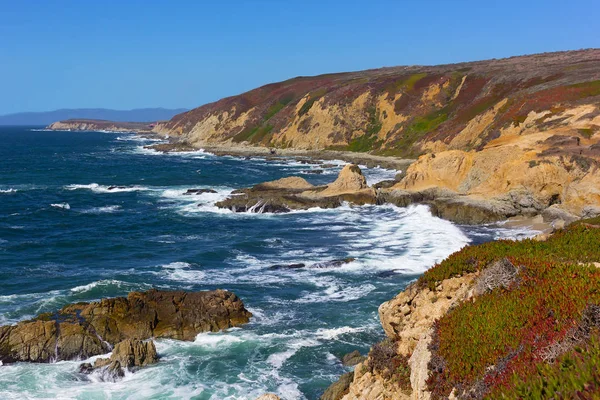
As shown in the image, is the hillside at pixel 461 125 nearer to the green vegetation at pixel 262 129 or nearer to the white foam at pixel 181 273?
the green vegetation at pixel 262 129

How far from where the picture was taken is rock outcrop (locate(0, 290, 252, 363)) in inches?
850

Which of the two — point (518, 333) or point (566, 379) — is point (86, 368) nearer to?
→ point (518, 333)

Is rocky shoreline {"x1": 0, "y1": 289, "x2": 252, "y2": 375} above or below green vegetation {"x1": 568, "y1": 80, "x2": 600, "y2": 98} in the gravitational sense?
below

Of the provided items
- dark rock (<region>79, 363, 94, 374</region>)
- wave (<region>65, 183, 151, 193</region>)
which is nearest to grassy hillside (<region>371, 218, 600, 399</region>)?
dark rock (<region>79, 363, 94, 374</region>)

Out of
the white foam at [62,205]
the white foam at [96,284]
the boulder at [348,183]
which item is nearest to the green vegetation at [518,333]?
the white foam at [96,284]

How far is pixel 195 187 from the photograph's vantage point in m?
73.4

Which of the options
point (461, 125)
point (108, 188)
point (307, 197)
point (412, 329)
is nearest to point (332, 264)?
point (412, 329)

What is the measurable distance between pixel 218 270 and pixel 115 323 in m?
11.7

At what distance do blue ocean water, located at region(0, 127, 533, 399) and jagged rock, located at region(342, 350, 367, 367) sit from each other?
19.2 inches

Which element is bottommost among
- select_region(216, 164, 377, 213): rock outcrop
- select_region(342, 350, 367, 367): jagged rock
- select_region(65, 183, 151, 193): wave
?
select_region(342, 350, 367, 367): jagged rock

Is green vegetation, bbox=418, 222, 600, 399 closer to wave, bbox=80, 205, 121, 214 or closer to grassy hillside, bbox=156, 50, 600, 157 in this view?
grassy hillside, bbox=156, 50, 600, 157

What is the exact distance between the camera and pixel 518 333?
9.65 m

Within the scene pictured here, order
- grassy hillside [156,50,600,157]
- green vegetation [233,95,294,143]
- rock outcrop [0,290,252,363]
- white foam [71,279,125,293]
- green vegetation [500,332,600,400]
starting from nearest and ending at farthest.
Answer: green vegetation [500,332,600,400]
rock outcrop [0,290,252,363]
white foam [71,279,125,293]
grassy hillside [156,50,600,157]
green vegetation [233,95,294,143]

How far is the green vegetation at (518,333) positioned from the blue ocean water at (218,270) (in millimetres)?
8822
